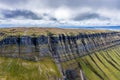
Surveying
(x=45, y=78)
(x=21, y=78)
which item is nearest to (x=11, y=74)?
(x=21, y=78)

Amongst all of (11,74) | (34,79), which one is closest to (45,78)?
(34,79)

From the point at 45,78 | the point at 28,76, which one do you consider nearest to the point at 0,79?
the point at 28,76

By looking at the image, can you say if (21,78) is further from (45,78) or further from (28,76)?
(45,78)

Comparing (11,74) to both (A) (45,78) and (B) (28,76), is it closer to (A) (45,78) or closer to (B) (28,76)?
(B) (28,76)

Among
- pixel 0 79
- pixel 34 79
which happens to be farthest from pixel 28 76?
pixel 0 79

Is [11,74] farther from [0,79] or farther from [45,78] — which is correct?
[45,78]

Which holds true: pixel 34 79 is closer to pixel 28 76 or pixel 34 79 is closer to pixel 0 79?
pixel 28 76
